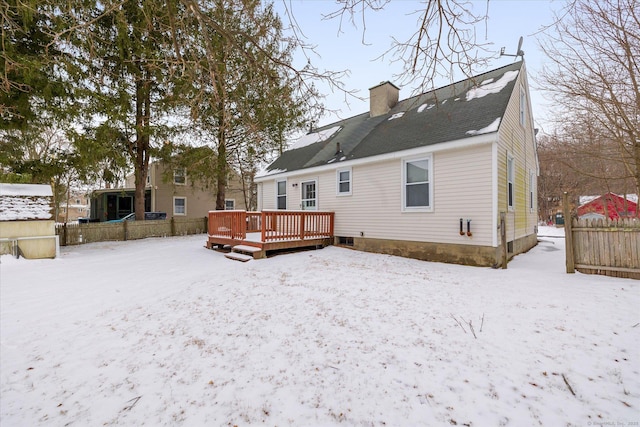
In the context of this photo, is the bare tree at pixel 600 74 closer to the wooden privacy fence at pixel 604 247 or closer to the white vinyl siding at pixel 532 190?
the white vinyl siding at pixel 532 190

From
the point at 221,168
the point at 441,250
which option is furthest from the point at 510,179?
the point at 221,168

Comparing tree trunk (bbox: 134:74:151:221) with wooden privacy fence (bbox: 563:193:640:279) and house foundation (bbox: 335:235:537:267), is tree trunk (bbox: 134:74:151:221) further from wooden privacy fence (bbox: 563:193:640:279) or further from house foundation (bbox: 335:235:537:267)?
wooden privacy fence (bbox: 563:193:640:279)

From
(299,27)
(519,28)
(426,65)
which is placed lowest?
(426,65)

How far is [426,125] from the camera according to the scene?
866 cm

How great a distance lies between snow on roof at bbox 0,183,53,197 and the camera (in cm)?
795

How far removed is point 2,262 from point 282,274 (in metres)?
7.37

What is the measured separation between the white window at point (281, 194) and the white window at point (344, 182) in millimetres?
2954

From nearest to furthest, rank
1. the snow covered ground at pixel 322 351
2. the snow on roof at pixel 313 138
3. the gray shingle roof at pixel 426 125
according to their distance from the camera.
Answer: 1. the snow covered ground at pixel 322 351
2. the gray shingle roof at pixel 426 125
3. the snow on roof at pixel 313 138

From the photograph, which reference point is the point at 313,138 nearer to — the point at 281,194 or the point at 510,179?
the point at 281,194

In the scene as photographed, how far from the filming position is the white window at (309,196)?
A: 35.7 feet

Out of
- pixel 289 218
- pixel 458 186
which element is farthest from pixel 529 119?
pixel 289 218

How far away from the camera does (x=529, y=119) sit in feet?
34.3

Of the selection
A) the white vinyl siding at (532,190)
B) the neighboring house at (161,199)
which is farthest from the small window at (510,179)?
the neighboring house at (161,199)

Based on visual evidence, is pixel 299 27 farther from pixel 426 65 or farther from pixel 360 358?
pixel 360 358
